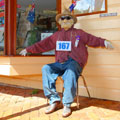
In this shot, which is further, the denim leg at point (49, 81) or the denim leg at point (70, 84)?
the denim leg at point (49, 81)

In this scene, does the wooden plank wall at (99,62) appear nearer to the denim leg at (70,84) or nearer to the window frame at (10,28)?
the window frame at (10,28)

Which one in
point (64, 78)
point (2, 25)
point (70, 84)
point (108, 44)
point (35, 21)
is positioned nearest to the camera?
point (70, 84)

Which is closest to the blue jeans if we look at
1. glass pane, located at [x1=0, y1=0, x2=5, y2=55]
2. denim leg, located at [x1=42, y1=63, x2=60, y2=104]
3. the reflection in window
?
denim leg, located at [x1=42, y1=63, x2=60, y2=104]

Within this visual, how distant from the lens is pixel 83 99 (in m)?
3.28

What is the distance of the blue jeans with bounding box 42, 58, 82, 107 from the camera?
251 centimetres

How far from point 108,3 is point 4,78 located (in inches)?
122

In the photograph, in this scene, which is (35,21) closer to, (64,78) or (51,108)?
(64,78)

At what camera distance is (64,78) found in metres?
2.62

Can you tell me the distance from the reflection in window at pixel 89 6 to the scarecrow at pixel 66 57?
46 centimetres

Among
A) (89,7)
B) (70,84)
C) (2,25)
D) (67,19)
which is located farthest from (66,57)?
(2,25)

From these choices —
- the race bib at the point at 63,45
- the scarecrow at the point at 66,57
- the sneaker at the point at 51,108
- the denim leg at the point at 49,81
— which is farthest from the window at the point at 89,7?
the sneaker at the point at 51,108

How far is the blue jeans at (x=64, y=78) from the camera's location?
251 centimetres

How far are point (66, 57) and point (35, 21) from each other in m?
1.21

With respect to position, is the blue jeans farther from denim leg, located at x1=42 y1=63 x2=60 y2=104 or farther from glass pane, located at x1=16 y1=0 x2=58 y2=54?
glass pane, located at x1=16 y1=0 x2=58 y2=54
